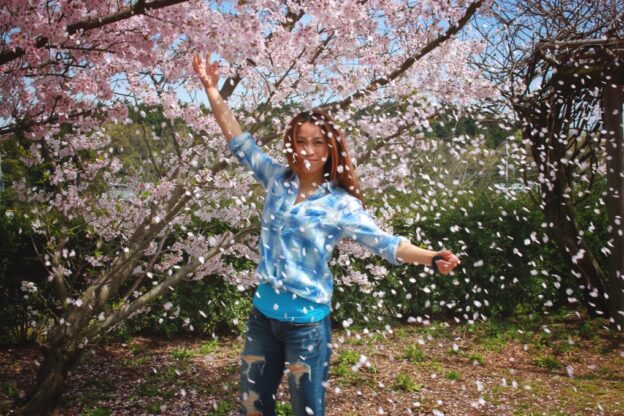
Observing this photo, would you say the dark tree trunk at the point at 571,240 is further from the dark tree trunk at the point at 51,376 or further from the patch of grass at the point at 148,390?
the dark tree trunk at the point at 51,376

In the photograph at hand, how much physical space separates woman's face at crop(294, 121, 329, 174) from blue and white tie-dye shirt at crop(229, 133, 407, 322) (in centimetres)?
9

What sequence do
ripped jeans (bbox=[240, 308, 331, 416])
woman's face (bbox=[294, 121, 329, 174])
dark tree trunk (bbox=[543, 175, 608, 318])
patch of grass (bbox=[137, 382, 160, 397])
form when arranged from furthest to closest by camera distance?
dark tree trunk (bbox=[543, 175, 608, 318]) → patch of grass (bbox=[137, 382, 160, 397]) → woman's face (bbox=[294, 121, 329, 174]) → ripped jeans (bbox=[240, 308, 331, 416])

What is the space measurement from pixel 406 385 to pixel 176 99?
274cm

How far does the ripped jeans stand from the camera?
2.08 meters

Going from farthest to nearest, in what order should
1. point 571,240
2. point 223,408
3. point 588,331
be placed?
point 571,240
point 588,331
point 223,408

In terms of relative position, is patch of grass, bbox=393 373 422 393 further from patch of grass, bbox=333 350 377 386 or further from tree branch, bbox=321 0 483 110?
tree branch, bbox=321 0 483 110

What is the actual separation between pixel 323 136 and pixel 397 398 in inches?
109

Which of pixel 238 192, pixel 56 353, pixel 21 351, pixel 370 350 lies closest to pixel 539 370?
pixel 370 350

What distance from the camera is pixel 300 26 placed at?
420 centimetres

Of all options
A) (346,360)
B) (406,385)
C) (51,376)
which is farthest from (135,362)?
(406,385)

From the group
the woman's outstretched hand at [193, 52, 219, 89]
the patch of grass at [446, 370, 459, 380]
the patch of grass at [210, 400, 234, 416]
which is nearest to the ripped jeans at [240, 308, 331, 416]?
the woman's outstretched hand at [193, 52, 219, 89]

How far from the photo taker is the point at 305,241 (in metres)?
2.20

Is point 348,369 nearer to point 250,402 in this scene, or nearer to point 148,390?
point 148,390

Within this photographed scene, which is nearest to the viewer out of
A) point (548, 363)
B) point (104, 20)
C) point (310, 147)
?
point (310, 147)
